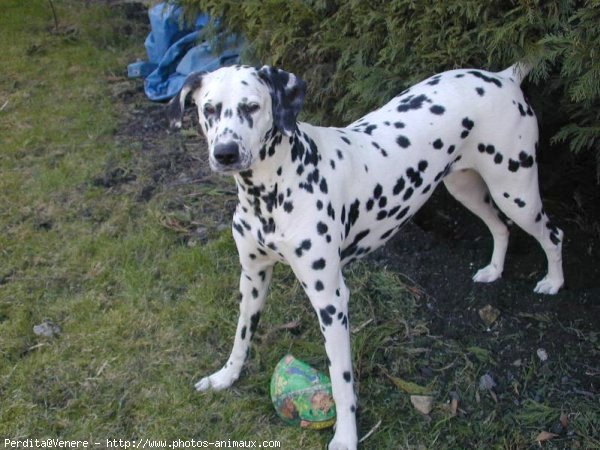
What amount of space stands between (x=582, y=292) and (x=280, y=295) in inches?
74.3

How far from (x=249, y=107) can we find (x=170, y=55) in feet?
15.9

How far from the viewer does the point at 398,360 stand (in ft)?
12.9

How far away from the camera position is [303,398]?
352 centimetres

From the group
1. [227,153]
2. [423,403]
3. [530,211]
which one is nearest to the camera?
[227,153]

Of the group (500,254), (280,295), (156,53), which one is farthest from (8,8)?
(500,254)

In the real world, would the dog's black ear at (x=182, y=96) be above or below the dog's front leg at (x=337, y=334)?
above

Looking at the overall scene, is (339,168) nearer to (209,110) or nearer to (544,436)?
(209,110)

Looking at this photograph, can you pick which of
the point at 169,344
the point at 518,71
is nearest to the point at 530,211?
the point at 518,71

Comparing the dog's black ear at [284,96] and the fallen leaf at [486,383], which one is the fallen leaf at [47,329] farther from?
the fallen leaf at [486,383]

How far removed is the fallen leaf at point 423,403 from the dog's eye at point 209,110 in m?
1.88

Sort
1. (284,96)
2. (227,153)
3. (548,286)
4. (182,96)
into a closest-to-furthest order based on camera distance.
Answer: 1. (227,153)
2. (284,96)
3. (182,96)
4. (548,286)

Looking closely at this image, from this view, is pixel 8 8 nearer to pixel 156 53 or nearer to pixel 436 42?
pixel 156 53

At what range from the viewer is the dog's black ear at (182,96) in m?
3.13

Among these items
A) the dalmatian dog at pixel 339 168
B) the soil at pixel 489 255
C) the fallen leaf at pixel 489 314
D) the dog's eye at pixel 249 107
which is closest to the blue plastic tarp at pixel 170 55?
the soil at pixel 489 255
